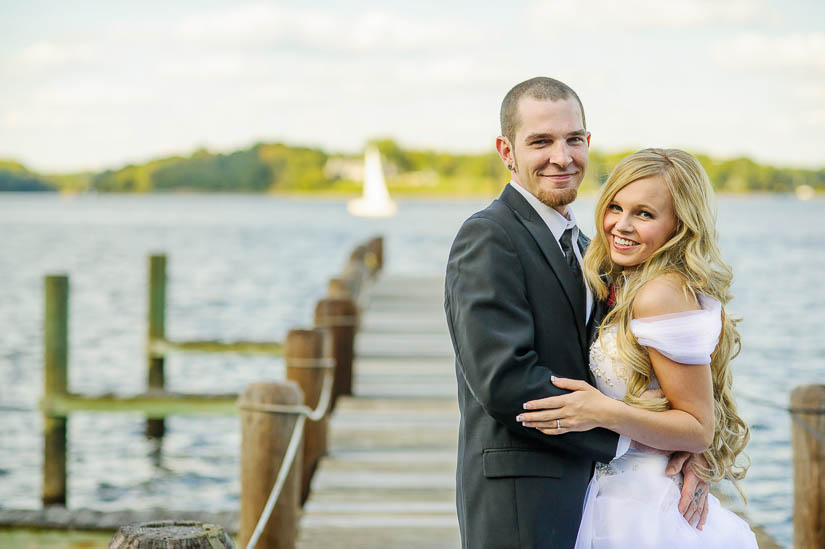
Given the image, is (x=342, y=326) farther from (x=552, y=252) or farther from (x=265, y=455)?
(x=552, y=252)

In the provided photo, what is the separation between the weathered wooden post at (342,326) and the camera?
8758 millimetres

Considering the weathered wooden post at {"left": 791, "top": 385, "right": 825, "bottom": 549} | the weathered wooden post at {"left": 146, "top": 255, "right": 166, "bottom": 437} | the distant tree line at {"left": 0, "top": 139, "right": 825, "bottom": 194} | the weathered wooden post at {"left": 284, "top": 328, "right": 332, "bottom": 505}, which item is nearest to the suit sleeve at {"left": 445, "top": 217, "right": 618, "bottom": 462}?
the weathered wooden post at {"left": 791, "top": 385, "right": 825, "bottom": 549}

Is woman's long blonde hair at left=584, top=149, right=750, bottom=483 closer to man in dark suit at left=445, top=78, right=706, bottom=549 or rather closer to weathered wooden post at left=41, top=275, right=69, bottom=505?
man in dark suit at left=445, top=78, right=706, bottom=549


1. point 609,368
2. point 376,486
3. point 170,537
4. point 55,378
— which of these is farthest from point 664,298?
point 55,378

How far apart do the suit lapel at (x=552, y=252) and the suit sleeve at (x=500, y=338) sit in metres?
0.11

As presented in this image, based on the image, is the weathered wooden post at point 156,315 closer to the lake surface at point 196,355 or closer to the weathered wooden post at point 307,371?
the lake surface at point 196,355

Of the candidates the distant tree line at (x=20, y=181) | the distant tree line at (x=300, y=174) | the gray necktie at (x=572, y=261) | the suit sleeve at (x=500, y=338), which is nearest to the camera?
the suit sleeve at (x=500, y=338)

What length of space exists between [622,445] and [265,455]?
6.70 feet

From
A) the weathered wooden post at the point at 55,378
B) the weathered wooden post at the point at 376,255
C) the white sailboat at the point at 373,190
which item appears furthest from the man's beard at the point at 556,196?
the white sailboat at the point at 373,190

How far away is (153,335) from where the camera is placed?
43.5 feet

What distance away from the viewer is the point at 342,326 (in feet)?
28.9

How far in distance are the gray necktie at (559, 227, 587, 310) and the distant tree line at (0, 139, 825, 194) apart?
104 metres

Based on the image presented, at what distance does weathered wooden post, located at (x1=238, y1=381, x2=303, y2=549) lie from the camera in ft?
14.2

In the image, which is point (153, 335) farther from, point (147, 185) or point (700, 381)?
point (147, 185)
